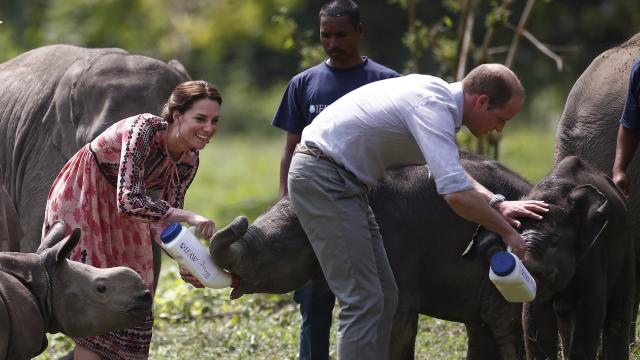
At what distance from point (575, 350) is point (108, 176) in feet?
8.43

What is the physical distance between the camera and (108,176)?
7.08m

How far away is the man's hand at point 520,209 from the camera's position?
6.65 m

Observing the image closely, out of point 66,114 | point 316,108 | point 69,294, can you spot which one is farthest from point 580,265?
point 66,114

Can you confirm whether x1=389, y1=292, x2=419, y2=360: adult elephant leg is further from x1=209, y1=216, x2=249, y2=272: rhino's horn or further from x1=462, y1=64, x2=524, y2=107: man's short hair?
x1=462, y1=64, x2=524, y2=107: man's short hair

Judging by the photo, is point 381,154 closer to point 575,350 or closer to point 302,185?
point 302,185

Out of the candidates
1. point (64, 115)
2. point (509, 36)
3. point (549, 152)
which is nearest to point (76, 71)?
point (64, 115)

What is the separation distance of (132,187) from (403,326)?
1565 millimetres

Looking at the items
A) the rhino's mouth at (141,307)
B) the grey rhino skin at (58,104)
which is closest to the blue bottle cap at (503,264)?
the rhino's mouth at (141,307)

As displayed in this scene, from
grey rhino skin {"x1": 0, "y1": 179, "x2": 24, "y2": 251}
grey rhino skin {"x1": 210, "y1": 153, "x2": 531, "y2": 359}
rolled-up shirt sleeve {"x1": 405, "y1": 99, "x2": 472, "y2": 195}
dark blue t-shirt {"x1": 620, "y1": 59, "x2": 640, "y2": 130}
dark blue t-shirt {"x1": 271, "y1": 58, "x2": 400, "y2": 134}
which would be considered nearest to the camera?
rolled-up shirt sleeve {"x1": 405, "y1": 99, "x2": 472, "y2": 195}

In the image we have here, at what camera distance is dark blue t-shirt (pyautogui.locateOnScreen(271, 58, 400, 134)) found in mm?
8094

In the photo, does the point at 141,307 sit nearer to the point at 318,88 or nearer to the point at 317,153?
the point at 317,153

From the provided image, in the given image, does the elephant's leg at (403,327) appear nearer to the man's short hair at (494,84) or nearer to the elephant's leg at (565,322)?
the elephant's leg at (565,322)

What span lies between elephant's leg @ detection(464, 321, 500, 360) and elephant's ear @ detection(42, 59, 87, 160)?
313 centimetres

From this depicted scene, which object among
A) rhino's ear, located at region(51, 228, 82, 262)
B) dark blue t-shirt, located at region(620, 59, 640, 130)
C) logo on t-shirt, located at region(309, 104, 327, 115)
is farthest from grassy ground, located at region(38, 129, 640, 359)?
rhino's ear, located at region(51, 228, 82, 262)
